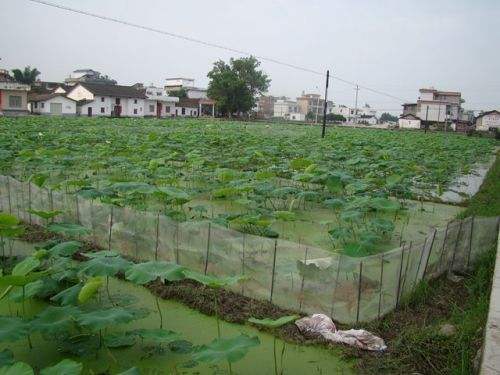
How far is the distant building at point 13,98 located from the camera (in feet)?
116

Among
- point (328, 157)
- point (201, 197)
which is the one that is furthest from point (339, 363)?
point (328, 157)

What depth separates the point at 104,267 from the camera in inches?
129

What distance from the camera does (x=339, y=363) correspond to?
3.20 meters

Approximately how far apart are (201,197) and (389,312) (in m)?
4.63

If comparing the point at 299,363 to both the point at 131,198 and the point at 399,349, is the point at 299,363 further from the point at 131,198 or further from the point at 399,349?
the point at 131,198

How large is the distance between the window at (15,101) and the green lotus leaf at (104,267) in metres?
37.9

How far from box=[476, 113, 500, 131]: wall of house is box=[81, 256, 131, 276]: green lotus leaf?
6406cm

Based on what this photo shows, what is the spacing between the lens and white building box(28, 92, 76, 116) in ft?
130

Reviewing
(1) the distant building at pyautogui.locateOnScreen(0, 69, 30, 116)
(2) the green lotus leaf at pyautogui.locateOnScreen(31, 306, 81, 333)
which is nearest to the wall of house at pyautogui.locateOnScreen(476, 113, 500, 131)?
(1) the distant building at pyautogui.locateOnScreen(0, 69, 30, 116)

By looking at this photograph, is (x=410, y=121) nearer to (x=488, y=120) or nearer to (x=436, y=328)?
(x=488, y=120)

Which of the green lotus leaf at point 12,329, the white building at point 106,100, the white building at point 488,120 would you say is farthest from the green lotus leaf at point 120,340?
the white building at point 488,120

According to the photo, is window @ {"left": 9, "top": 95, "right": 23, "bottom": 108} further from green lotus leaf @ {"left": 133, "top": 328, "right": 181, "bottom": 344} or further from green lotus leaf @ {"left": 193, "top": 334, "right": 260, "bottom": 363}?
green lotus leaf @ {"left": 193, "top": 334, "right": 260, "bottom": 363}

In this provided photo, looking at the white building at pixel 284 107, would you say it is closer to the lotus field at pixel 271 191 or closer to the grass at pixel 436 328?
the lotus field at pixel 271 191

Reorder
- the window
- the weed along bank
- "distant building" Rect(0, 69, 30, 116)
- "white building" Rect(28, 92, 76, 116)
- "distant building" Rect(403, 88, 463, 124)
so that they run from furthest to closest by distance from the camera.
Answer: "distant building" Rect(403, 88, 463, 124), "white building" Rect(28, 92, 76, 116), the window, "distant building" Rect(0, 69, 30, 116), the weed along bank
